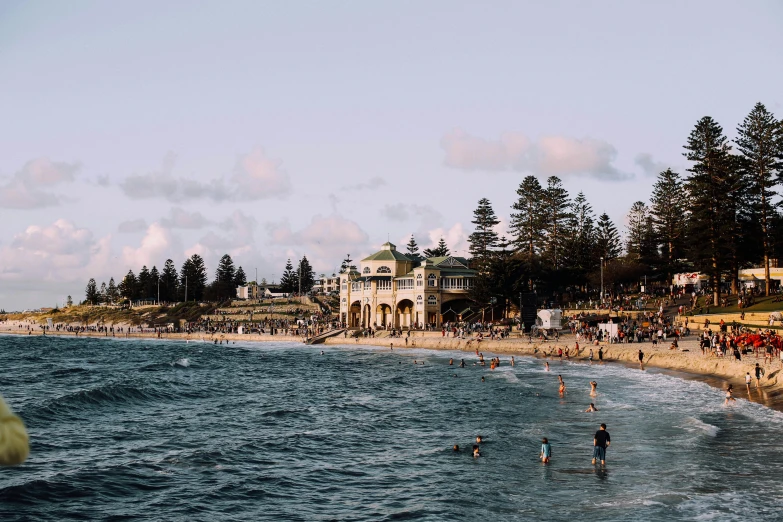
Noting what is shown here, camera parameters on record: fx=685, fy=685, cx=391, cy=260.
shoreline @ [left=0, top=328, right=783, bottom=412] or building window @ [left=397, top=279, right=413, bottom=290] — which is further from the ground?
building window @ [left=397, top=279, right=413, bottom=290]

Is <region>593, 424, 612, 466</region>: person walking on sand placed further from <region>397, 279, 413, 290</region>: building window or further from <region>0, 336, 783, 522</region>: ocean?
<region>397, 279, 413, 290</region>: building window

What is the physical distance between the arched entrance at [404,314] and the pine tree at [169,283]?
84400 millimetres

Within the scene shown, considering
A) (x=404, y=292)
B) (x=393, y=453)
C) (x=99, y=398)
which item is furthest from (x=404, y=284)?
(x=393, y=453)

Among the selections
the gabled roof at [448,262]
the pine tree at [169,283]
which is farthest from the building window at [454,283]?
the pine tree at [169,283]

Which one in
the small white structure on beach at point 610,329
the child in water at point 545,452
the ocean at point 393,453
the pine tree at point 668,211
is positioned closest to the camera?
the ocean at point 393,453

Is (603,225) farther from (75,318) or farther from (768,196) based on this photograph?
(75,318)

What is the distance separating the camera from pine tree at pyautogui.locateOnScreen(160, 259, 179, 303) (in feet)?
524

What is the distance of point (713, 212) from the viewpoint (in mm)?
60562

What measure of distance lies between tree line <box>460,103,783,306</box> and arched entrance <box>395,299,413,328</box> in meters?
11.5

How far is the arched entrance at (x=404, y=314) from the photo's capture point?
9019 centimetres

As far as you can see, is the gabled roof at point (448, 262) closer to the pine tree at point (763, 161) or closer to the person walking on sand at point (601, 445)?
the pine tree at point (763, 161)

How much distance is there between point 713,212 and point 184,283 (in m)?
122

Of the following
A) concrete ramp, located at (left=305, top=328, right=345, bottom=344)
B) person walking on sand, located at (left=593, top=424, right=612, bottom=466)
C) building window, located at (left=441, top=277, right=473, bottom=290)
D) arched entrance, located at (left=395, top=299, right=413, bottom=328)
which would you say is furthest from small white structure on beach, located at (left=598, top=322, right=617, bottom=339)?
concrete ramp, located at (left=305, top=328, right=345, bottom=344)

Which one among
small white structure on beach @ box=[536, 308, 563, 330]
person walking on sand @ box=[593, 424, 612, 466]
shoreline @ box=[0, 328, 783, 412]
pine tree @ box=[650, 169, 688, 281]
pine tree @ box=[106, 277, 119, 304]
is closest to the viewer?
person walking on sand @ box=[593, 424, 612, 466]
